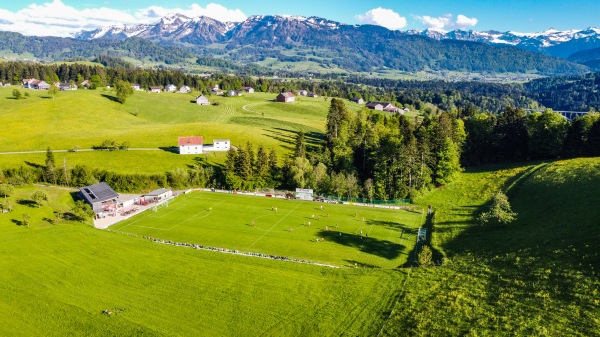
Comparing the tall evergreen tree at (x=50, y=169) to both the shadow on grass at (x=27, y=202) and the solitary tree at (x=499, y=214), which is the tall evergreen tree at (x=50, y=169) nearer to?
the shadow on grass at (x=27, y=202)

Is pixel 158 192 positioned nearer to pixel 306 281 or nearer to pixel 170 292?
pixel 170 292

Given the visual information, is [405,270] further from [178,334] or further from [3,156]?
[3,156]

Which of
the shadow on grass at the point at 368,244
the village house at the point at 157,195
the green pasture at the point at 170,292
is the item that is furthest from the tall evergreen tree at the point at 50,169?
the shadow on grass at the point at 368,244

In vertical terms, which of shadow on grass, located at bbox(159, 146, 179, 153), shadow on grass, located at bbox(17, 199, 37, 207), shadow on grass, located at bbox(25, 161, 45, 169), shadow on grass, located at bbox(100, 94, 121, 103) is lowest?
shadow on grass, located at bbox(17, 199, 37, 207)

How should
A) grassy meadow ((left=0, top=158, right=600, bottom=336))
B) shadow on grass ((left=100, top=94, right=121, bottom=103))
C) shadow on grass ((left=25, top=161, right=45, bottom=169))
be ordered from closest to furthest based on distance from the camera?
grassy meadow ((left=0, top=158, right=600, bottom=336)), shadow on grass ((left=25, top=161, right=45, bottom=169)), shadow on grass ((left=100, top=94, right=121, bottom=103))

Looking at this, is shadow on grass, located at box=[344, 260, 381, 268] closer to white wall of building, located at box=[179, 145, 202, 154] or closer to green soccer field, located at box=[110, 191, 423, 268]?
green soccer field, located at box=[110, 191, 423, 268]

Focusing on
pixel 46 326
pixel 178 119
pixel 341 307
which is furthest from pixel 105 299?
pixel 178 119

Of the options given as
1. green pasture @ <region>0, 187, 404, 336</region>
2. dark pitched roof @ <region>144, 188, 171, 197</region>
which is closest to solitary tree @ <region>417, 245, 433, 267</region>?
green pasture @ <region>0, 187, 404, 336</region>
